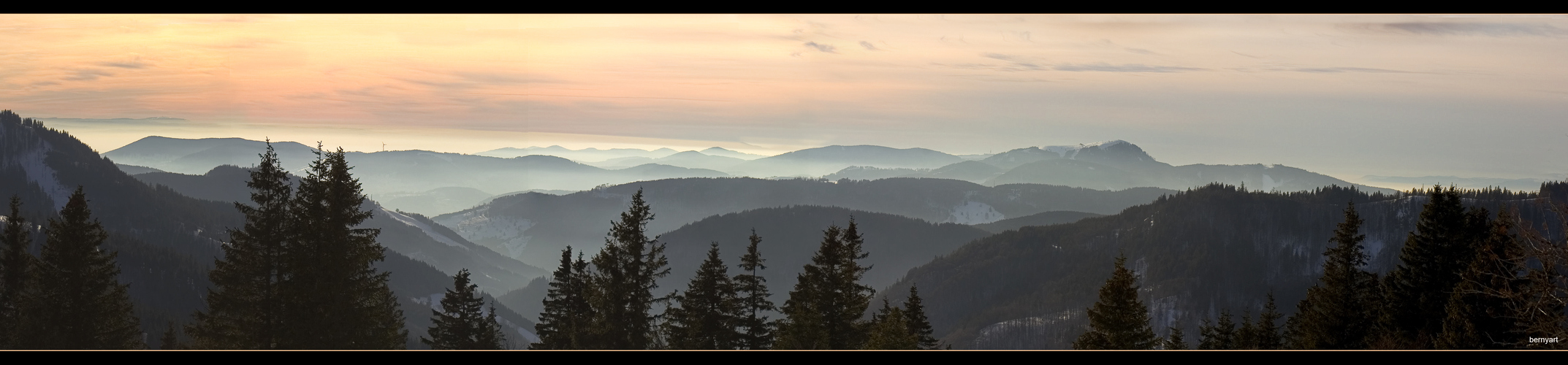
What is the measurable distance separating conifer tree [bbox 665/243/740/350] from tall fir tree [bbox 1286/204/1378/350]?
1833 cm

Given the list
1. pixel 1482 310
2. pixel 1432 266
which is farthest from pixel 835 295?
pixel 1432 266

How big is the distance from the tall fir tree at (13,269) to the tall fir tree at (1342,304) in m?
41.3

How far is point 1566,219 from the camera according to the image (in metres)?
19.1

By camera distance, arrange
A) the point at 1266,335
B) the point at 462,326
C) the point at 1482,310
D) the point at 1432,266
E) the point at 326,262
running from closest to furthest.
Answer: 1. the point at 326,262
2. the point at 1482,310
3. the point at 1432,266
4. the point at 462,326
5. the point at 1266,335

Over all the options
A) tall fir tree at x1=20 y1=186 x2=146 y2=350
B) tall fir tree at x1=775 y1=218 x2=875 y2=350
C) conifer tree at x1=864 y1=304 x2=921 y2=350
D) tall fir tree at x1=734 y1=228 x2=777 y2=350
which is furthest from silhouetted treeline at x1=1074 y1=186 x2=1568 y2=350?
tall fir tree at x1=20 y1=186 x2=146 y2=350

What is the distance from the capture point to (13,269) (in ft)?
110

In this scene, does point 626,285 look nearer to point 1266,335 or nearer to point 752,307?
point 752,307

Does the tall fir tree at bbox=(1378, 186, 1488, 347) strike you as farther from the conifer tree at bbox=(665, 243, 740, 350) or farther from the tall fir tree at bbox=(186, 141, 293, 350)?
the tall fir tree at bbox=(186, 141, 293, 350)

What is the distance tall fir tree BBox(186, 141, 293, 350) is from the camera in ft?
84.8

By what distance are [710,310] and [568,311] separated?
193 inches

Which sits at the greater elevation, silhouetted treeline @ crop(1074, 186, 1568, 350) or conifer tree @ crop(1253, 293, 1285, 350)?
silhouetted treeline @ crop(1074, 186, 1568, 350)
